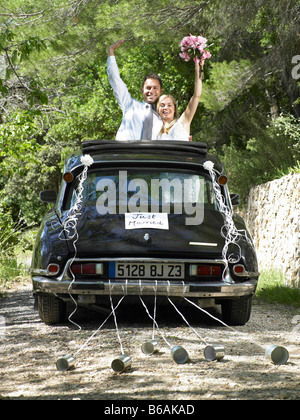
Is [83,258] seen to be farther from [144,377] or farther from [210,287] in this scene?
[144,377]

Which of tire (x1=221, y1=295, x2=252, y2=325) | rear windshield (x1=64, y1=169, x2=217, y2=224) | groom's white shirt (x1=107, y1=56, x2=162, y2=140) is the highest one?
groom's white shirt (x1=107, y1=56, x2=162, y2=140)

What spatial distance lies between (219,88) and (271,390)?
1021 cm

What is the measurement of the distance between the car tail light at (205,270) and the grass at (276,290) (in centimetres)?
287

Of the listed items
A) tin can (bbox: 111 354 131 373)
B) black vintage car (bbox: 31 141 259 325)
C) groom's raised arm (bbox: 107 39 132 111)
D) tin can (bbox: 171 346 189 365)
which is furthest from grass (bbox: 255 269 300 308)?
tin can (bbox: 111 354 131 373)

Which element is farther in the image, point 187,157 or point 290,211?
point 290,211

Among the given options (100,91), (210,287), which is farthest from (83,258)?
(100,91)

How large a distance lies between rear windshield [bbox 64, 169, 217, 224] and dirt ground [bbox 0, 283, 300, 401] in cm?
114

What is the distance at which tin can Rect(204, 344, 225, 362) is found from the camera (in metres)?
4.97

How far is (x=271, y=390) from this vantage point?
4156 millimetres

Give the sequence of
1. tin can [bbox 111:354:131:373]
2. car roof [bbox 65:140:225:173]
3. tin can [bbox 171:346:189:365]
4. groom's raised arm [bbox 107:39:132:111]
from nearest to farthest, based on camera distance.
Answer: tin can [bbox 111:354:131:373] → tin can [bbox 171:346:189:365] → car roof [bbox 65:140:225:173] → groom's raised arm [bbox 107:39:132:111]

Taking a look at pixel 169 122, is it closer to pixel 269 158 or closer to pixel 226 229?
pixel 226 229

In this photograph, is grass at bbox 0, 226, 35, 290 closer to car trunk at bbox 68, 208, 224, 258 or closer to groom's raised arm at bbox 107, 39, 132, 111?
groom's raised arm at bbox 107, 39, 132, 111

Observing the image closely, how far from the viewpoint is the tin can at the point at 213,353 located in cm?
497

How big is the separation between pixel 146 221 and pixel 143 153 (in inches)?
34.3
